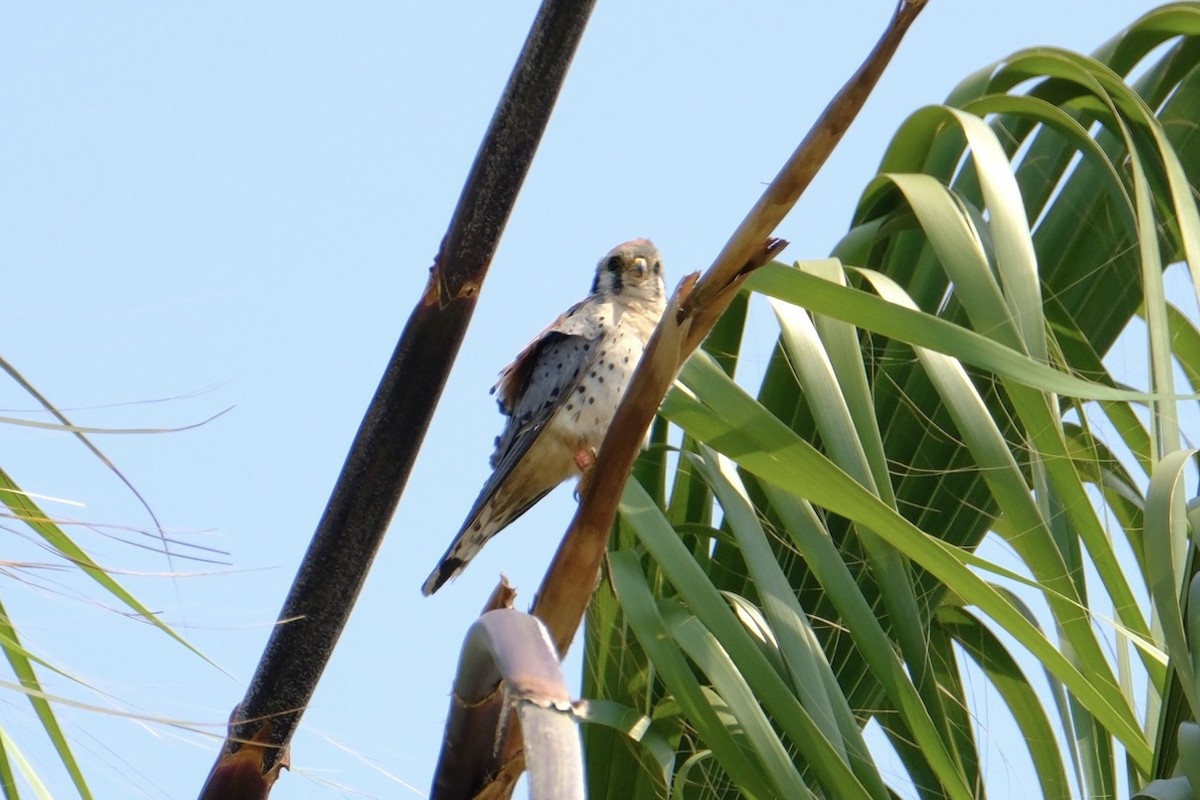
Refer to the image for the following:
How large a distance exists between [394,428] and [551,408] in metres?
3.07

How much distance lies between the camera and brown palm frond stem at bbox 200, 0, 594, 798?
1439 millimetres

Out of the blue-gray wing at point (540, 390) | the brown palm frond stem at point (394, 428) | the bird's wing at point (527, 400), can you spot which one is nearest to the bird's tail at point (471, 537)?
the bird's wing at point (527, 400)

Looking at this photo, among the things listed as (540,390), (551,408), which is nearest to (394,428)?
(551,408)

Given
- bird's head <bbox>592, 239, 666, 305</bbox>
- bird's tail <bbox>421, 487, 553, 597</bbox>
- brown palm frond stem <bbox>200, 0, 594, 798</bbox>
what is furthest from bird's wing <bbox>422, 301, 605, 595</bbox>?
brown palm frond stem <bbox>200, 0, 594, 798</bbox>

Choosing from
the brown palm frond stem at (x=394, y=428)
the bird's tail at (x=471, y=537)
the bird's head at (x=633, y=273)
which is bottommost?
the bird's tail at (x=471, y=537)

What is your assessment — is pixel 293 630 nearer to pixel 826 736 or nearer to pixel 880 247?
pixel 826 736

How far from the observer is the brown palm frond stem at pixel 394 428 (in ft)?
4.72

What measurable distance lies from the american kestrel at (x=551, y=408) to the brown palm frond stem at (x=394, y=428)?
286cm

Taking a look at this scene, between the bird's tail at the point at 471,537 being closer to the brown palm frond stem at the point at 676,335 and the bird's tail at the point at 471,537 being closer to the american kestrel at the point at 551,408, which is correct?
the american kestrel at the point at 551,408

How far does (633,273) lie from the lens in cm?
529

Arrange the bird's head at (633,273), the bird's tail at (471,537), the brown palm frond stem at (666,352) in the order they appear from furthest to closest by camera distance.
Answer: the bird's head at (633,273) → the bird's tail at (471,537) → the brown palm frond stem at (666,352)

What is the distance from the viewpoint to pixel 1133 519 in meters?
2.41

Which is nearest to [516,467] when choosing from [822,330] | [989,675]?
[989,675]

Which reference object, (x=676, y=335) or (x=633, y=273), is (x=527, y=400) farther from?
(x=676, y=335)
